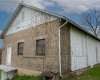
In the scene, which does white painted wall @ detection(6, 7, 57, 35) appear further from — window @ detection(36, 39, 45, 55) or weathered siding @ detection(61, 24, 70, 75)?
window @ detection(36, 39, 45, 55)

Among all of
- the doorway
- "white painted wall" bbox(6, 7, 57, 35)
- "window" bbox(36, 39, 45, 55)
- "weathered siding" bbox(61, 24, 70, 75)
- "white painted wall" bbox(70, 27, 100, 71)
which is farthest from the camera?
the doorway

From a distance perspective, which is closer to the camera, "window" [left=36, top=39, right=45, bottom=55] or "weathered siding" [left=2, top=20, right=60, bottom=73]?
"weathered siding" [left=2, top=20, right=60, bottom=73]

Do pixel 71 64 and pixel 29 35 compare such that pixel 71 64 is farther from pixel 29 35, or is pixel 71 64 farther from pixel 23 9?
pixel 23 9

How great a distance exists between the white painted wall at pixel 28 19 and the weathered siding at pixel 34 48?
0.43 meters

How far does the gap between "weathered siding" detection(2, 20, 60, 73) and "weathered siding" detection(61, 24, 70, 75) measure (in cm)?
48

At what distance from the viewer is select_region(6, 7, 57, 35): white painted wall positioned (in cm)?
1106

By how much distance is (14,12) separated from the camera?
14.9 m

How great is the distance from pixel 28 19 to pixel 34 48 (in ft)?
10.9

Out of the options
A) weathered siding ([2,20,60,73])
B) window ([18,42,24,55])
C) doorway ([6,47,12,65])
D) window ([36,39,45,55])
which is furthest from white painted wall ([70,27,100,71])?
doorway ([6,47,12,65])

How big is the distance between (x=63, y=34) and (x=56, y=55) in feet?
5.74

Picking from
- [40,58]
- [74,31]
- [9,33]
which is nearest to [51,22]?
[74,31]

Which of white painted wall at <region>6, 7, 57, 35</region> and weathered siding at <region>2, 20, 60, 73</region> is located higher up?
white painted wall at <region>6, 7, 57, 35</region>

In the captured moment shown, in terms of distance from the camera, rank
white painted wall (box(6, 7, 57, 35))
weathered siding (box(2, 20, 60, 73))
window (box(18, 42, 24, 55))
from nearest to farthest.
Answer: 1. weathered siding (box(2, 20, 60, 73))
2. white painted wall (box(6, 7, 57, 35))
3. window (box(18, 42, 24, 55))

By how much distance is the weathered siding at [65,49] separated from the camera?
31.1ft
